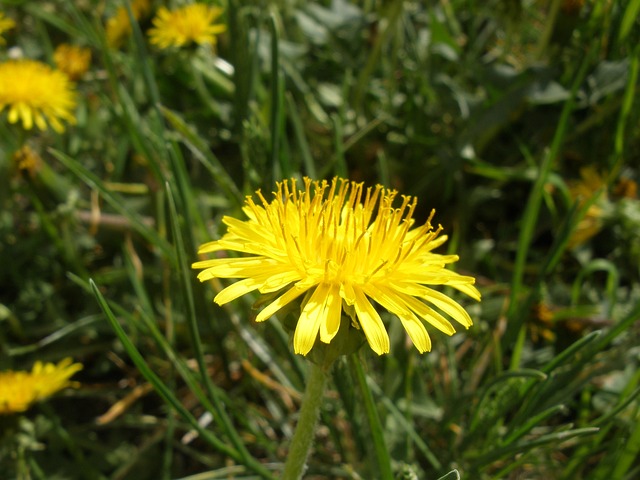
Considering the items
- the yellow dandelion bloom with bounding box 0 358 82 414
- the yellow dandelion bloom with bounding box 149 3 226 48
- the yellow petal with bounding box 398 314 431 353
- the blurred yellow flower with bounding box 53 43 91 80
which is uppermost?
the yellow dandelion bloom with bounding box 149 3 226 48

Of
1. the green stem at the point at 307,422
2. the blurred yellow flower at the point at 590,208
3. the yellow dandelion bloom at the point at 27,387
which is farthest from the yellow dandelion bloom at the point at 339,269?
the blurred yellow flower at the point at 590,208

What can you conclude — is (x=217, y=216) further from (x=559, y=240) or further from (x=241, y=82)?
(x=559, y=240)

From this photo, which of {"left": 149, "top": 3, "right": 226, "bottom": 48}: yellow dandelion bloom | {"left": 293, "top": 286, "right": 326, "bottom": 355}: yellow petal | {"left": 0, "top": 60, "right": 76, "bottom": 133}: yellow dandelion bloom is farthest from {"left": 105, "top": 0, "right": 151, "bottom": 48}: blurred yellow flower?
{"left": 293, "top": 286, "right": 326, "bottom": 355}: yellow petal

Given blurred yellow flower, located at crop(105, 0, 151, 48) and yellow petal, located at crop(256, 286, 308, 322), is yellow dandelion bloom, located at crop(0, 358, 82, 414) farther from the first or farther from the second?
blurred yellow flower, located at crop(105, 0, 151, 48)

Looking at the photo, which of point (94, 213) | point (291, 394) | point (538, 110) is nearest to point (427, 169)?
point (538, 110)

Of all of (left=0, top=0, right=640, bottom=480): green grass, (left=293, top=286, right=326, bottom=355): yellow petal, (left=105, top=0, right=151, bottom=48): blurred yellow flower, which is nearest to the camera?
(left=293, top=286, right=326, bottom=355): yellow petal

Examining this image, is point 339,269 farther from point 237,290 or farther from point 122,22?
point 122,22
